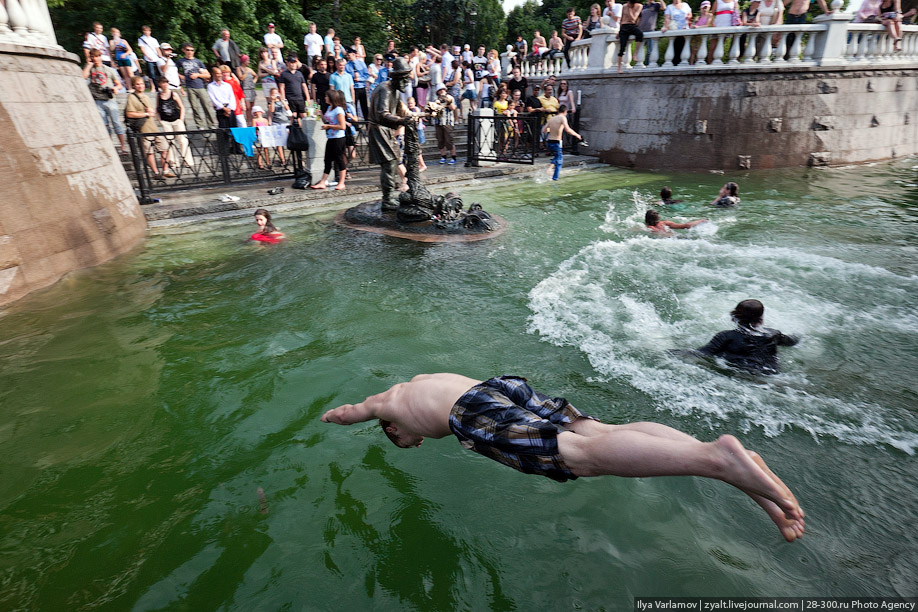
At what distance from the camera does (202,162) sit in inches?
493

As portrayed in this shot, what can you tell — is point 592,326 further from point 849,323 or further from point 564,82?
point 564,82

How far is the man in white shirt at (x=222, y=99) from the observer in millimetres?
12836

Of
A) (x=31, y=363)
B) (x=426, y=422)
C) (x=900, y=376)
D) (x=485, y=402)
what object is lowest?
(x=900, y=376)

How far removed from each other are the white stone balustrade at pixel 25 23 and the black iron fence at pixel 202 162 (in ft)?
9.14

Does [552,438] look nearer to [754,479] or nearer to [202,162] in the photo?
[754,479]

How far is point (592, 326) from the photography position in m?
5.77

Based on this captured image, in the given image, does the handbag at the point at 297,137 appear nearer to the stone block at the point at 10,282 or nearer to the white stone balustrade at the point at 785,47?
the stone block at the point at 10,282

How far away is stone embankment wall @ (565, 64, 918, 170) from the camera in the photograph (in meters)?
14.4

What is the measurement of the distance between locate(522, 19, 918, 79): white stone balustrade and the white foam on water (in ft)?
28.9

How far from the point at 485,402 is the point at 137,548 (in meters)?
2.23

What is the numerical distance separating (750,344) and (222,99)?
42.1 feet

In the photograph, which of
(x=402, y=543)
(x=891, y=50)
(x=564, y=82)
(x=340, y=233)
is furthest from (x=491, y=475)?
(x=891, y=50)

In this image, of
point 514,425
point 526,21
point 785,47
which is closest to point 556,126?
point 785,47

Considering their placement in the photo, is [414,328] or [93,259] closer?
[414,328]
